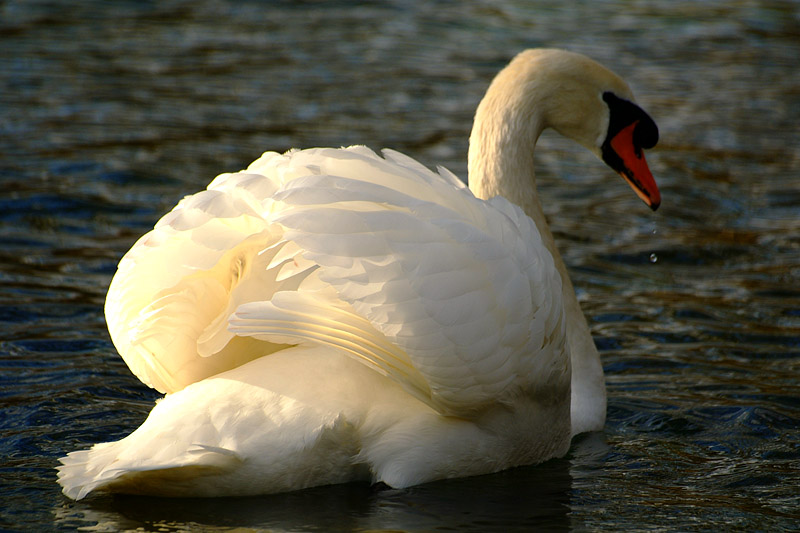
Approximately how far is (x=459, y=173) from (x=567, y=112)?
3531 mm

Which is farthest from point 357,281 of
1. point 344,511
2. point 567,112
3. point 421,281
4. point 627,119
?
point 627,119

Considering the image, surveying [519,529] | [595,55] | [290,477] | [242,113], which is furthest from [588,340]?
[595,55]

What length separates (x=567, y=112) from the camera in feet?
17.3

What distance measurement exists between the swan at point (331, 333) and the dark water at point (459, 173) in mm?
177

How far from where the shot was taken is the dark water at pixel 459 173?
4195 millimetres

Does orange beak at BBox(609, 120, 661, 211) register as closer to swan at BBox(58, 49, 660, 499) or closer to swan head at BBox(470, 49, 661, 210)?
swan head at BBox(470, 49, 661, 210)

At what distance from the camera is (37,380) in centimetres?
523

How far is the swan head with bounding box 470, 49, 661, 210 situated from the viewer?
512 cm

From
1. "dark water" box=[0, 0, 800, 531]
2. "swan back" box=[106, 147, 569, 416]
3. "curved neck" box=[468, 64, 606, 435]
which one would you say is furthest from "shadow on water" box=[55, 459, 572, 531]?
"curved neck" box=[468, 64, 606, 435]

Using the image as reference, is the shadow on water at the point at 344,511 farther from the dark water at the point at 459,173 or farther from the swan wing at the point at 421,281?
the swan wing at the point at 421,281

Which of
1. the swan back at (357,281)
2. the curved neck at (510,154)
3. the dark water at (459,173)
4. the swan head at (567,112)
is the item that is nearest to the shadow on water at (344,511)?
the dark water at (459,173)

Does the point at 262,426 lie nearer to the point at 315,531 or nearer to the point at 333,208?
the point at 315,531

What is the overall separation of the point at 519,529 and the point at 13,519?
158 cm

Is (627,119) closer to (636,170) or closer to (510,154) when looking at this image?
(636,170)
